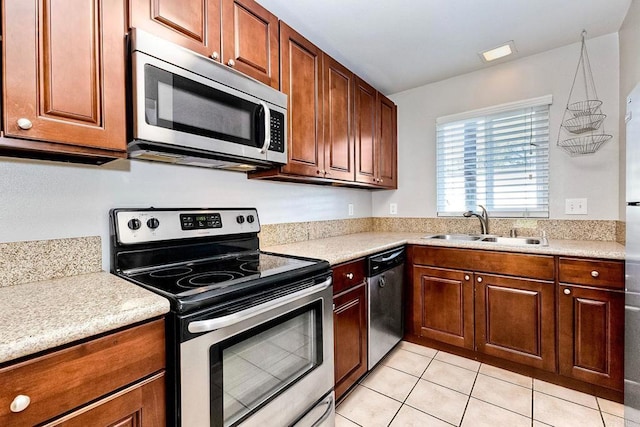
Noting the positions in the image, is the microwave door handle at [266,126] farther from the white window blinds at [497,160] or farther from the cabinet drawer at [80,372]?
the white window blinds at [497,160]

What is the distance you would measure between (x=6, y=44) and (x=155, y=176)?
2.32 ft

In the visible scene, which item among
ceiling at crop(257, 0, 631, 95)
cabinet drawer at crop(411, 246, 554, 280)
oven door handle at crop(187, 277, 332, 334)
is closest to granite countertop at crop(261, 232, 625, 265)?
cabinet drawer at crop(411, 246, 554, 280)

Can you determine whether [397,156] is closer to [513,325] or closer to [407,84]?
[407,84]

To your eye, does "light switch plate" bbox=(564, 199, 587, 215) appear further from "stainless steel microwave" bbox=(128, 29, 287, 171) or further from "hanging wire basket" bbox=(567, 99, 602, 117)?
"stainless steel microwave" bbox=(128, 29, 287, 171)

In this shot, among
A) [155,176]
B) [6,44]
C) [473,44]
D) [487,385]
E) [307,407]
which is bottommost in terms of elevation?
[487,385]

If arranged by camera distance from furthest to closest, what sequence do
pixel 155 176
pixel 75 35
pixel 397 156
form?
pixel 397 156
pixel 155 176
pixel 75 35

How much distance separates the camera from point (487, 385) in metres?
1.87

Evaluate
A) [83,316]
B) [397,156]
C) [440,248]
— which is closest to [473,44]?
[397,156]

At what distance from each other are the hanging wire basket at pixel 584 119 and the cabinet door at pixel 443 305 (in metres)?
1.23

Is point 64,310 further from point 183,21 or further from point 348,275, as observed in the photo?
point 348,275

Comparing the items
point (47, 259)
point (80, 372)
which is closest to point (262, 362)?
point (80, 372)

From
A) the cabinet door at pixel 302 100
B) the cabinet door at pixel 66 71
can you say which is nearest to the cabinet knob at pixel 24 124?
the cabinet door at pixel 66 71

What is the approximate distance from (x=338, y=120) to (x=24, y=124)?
167cm

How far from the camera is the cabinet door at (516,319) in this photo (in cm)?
185
